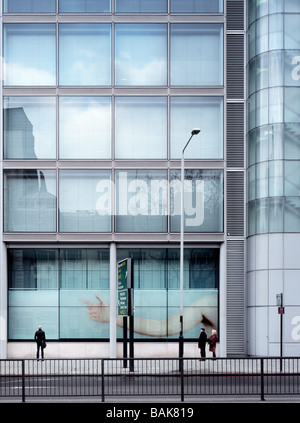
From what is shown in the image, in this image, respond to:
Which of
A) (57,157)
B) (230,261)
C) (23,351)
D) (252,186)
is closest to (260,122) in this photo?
(252,186)

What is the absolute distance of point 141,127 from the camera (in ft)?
99.1

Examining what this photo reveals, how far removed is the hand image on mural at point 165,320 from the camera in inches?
1184

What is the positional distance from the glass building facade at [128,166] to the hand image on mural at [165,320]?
5 centimetres

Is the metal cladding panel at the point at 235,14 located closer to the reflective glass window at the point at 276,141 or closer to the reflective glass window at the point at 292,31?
the reflective glass window at the point at 292,31

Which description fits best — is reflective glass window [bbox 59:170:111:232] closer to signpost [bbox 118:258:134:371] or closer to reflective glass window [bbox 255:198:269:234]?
signpost [bbox 118:258:134:371]

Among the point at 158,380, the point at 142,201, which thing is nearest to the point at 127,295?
the point at 142,201

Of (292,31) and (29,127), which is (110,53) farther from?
(292,31)

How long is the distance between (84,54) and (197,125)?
21.0 ft

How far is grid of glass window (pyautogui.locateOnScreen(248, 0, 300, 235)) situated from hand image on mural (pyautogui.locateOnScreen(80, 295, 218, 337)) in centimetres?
460

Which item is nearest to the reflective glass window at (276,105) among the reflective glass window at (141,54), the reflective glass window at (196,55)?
the reflective glass window at (196,55)

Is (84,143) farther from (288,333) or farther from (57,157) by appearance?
(288,333)

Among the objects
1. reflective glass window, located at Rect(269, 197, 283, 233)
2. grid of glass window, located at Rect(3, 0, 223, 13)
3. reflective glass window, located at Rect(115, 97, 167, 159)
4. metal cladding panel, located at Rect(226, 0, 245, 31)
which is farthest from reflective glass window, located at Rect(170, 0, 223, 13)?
reflective glass window, located at Rect(269, 197, 283, 233)

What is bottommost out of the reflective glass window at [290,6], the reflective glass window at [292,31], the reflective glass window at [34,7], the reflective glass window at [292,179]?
the reflective glass window at [292,179]

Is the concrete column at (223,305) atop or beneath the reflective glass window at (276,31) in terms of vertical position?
beneath
